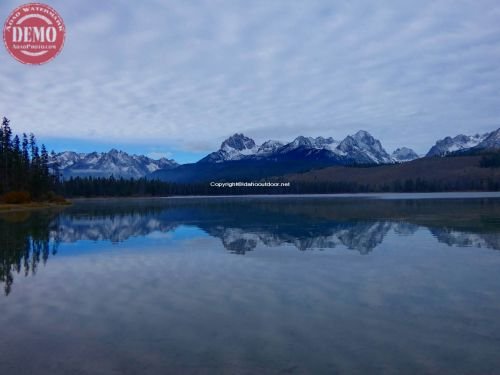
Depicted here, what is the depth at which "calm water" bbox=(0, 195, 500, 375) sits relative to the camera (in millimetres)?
11438

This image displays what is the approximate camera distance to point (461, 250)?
30.0 metres

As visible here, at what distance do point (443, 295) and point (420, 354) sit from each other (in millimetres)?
7203

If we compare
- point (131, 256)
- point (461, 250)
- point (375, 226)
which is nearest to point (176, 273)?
point (131, 256)

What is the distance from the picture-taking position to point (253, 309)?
644 inches

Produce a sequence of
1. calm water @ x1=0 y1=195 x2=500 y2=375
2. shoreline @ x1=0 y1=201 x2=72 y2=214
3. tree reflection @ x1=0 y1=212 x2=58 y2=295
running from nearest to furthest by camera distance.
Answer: calm water @ x1=0 y1=195 x2=500 y2=375, tree reflection @ x1=0 y1=212 x2=58 y2=295, shoreline @ x1=0 y1=201 x2=72 y2=214

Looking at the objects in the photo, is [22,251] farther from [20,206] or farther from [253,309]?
[20,206]

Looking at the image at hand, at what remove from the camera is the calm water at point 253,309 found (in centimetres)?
1144

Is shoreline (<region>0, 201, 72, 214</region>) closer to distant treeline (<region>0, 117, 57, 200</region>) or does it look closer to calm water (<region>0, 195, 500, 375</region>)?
distant treeline (<region>0, 117, 57, 200</region>)

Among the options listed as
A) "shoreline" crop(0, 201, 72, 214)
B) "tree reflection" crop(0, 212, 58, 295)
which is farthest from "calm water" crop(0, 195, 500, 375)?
"shoreline" crop(0, 201, 72, 214)

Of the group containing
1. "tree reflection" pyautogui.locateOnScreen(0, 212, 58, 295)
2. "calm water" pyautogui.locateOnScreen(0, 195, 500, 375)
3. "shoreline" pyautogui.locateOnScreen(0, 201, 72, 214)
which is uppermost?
"shoreline" pyautogui.locateOnScreen(0, 201, 72, 214)

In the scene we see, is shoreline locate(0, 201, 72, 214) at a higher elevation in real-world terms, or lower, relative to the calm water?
higher

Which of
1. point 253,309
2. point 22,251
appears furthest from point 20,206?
point 253,309

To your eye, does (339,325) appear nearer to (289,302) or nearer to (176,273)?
(289,302)

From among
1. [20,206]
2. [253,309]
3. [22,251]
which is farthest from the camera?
[20,206]
